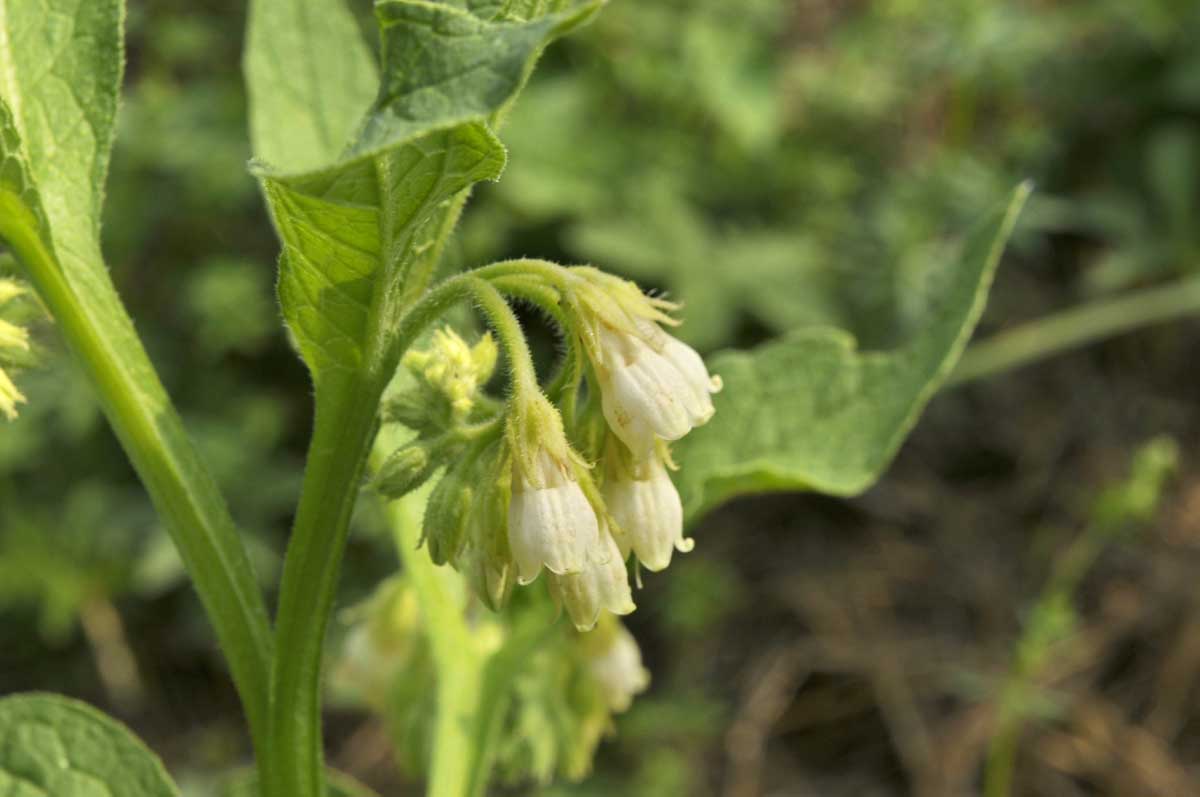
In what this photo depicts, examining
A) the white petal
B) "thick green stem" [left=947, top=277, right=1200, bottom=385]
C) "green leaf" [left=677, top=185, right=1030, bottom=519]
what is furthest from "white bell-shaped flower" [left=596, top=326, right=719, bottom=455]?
"thick green stem" [left=947, top=277, right=1200, bottom=385]

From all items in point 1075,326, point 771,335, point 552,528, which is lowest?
point 1075,326

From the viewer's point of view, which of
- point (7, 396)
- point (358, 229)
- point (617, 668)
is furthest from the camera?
point (617, 668)

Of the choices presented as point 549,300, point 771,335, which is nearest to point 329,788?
point 549,300

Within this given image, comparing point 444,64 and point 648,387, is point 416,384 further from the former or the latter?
point 444,64

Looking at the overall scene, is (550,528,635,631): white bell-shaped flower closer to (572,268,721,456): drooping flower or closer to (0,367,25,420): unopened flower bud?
(572,268,721,456): drooping flower

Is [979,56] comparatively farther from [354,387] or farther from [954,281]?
[354,387]

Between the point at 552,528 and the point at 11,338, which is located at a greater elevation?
the point at 11,338

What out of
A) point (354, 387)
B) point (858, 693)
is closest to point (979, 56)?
point (858, 693)
